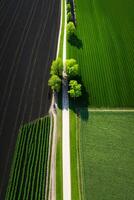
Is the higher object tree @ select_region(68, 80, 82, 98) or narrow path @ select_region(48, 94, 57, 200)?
tree @ select_region(68, 80, 82, 98)

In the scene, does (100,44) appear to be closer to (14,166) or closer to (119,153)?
(119,153)

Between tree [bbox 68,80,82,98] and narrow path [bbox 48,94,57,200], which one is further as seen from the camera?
tree [bbox 68,80,82,98]

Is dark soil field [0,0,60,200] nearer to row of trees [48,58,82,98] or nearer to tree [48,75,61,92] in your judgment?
tree [48,75,61,92]

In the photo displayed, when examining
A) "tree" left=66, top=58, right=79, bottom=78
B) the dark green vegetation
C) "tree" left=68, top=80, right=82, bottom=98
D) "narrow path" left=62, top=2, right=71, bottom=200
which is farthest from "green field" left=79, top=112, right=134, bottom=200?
"tree" left=66, top=58, right=79, bottom=78

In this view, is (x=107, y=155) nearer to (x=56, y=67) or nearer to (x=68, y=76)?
(x=68, y=76)

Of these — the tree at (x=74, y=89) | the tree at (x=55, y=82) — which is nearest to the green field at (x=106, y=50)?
the tree at (x=74, y=89)

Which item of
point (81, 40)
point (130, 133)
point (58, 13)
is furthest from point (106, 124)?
point (58, 13)

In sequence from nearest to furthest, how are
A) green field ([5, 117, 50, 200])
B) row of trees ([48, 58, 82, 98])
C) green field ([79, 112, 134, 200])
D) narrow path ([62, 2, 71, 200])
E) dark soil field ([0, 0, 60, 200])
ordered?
green field ([5, 117, 50, 200])
narrow path ([62, 2, 71, 200])
green field ([79, 112, 134, 200])
dark soil field ([0, 0, 60, 200])
row of trees ([48, 58, 82, 98])
